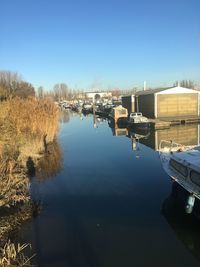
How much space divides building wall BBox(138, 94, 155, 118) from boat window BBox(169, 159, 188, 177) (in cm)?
3434

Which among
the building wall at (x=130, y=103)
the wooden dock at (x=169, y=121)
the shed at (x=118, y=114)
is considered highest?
the building wall at (x=130, y=103)

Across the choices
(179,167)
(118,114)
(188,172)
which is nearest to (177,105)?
(118,114)

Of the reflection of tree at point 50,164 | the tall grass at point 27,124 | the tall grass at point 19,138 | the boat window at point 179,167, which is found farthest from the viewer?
the tall grass at point 27,124

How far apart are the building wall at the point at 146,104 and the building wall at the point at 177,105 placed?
1.11 metres

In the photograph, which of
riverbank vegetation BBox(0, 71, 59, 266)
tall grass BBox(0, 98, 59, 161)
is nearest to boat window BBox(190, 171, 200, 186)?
riverbank vegetation BBox(0, 71, 59, 266)

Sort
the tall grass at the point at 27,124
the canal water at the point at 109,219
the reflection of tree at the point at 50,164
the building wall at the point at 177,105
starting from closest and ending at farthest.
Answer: the canal water at the point at 109,219, the reflection of tree at the point at 50,164, the tall grass at the point at 27,124, the building wall at the point at 177,105

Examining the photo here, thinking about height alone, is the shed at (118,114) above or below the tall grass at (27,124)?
below

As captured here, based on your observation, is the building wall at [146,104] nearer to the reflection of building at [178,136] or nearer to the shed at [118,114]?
the shed at [118,114]

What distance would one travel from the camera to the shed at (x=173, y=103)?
49.4 metres

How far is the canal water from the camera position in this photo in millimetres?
10867

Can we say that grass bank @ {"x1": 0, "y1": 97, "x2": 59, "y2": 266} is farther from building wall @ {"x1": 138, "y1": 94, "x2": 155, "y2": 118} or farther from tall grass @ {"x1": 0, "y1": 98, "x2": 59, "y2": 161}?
building wall @ {"x1": 138, "y1": 94, "x2": 155, "y2": 118}

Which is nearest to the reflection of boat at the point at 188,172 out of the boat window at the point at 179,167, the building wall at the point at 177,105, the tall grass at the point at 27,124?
the boat window at the point at 179,167

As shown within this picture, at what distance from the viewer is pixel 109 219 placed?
1369 centimetres

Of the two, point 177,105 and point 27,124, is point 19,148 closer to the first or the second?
point 27,124
